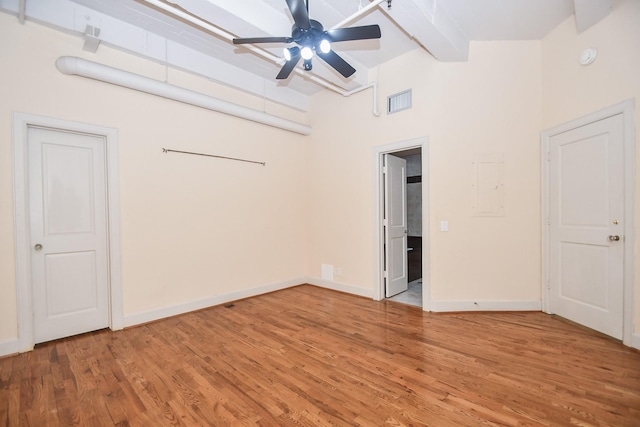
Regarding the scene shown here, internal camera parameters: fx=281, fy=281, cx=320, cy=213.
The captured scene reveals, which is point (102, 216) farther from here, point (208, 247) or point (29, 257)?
point (208, 247)

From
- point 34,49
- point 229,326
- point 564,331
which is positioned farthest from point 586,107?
point 34,49

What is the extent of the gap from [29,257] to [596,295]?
5.97 metres

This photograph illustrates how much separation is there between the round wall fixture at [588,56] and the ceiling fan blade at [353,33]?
96.9 inches

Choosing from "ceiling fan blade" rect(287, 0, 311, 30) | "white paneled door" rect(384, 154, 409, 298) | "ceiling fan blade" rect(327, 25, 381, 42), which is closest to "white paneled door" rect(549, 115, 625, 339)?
A: "white paneled door" rect(384, 154, 409, 298)

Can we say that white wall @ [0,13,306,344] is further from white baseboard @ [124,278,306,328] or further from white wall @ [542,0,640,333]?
white wall @ [542,0,640,333]

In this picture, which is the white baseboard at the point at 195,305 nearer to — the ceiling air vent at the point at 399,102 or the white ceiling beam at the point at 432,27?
the ceiling air vent at the point at 399,102

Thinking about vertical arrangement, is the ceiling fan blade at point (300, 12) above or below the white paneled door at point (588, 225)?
above

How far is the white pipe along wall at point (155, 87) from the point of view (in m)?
2.96

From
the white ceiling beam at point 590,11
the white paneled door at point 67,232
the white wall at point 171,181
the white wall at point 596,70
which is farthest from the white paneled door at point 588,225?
the white paneled door at point 67,232

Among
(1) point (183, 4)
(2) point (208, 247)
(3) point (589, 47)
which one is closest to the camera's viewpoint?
(1) point (183, 4)

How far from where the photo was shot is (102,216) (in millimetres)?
3318

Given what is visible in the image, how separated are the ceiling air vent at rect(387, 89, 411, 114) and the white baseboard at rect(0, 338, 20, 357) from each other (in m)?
5.12

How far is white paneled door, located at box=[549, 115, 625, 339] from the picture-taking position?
285 centimetres

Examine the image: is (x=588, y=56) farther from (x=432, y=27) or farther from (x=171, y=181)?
(x=171, y=181)
